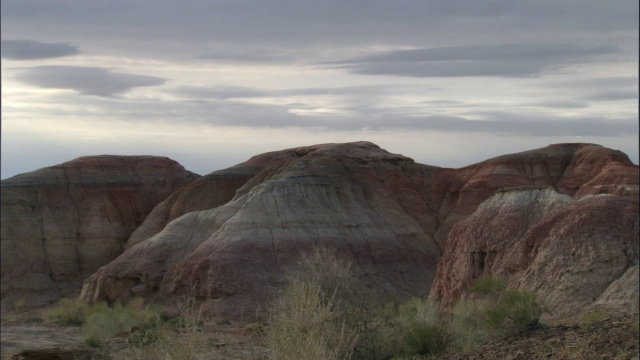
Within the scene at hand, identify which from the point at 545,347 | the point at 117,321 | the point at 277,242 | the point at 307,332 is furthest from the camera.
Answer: the point at 277,242

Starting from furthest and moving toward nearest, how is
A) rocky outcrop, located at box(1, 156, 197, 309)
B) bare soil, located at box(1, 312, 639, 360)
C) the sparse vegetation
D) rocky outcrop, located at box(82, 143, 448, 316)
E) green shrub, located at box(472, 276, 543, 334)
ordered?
rocky outcrop, located at box(1, 156, 197, 309), rocky outcrop, located at box(82, 143, 448, 316), green shrub, located at box(472, 276, 543, 334), the sparse vegetation, bare soil, located at box(1, 312, 639, 360)

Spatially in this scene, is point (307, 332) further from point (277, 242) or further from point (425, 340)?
point (277, 242)

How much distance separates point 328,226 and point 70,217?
24990 millimetres

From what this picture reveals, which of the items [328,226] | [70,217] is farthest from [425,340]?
[70,217]

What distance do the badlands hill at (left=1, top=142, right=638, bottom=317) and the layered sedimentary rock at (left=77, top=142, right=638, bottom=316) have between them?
0.10 meters

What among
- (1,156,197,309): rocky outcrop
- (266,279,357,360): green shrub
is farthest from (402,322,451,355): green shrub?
(1,156,197,309): rocky outcrop

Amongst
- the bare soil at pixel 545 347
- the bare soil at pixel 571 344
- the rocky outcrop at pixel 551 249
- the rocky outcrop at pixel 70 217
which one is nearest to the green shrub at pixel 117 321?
the bare soil at pixel 545 347

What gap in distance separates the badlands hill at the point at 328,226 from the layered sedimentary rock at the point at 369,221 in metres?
0.10

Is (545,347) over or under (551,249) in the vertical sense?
under

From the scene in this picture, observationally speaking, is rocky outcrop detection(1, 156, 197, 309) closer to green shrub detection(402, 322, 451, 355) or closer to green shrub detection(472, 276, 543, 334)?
green shrub detection(402, 322, 451, 355)

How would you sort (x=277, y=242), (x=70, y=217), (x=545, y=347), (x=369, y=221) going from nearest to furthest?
(x=545, y=347) < (x=277, y=242) < (x=369, y=221) < (x=70, y=217)

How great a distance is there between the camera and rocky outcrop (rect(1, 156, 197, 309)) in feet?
225

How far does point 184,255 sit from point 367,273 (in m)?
11.1

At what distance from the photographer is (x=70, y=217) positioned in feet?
242
